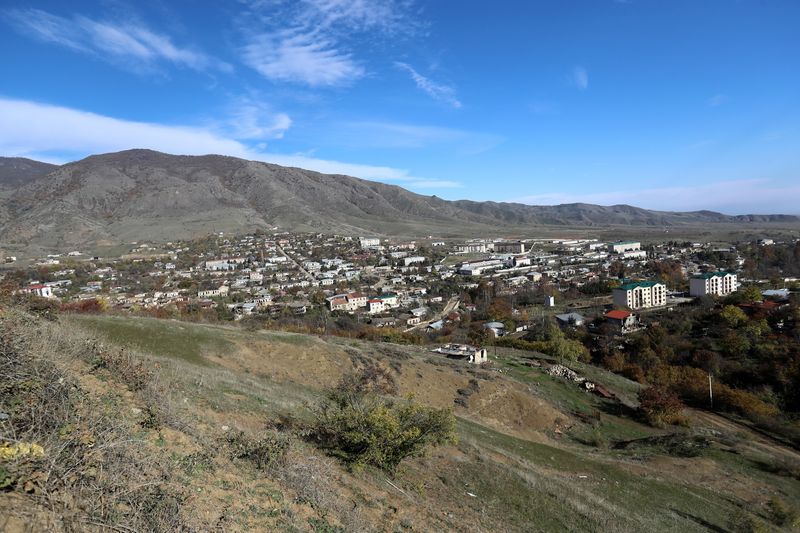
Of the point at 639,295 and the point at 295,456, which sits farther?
the point at 639,295

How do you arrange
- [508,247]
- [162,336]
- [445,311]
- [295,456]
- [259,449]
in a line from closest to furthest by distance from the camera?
[259,449] < [295,456] < [162,336] < [445,311] < [508,247]

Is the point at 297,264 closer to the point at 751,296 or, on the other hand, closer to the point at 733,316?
the point at 733,316

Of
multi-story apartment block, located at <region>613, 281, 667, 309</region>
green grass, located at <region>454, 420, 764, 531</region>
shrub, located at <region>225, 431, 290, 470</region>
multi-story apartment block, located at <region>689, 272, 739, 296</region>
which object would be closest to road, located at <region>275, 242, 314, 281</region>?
multi-story apartment block, located at <region>613, 281, 667, 309</region>

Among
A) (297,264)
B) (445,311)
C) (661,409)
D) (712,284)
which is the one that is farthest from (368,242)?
(661,409)

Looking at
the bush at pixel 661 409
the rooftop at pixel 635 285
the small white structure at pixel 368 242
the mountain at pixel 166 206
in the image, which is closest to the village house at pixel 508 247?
the mountain at pixel 166 206

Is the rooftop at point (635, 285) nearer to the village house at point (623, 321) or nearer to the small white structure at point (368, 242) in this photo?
the village house at point (623, 321)

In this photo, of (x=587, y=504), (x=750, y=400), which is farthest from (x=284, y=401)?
(x=750, y=400)
